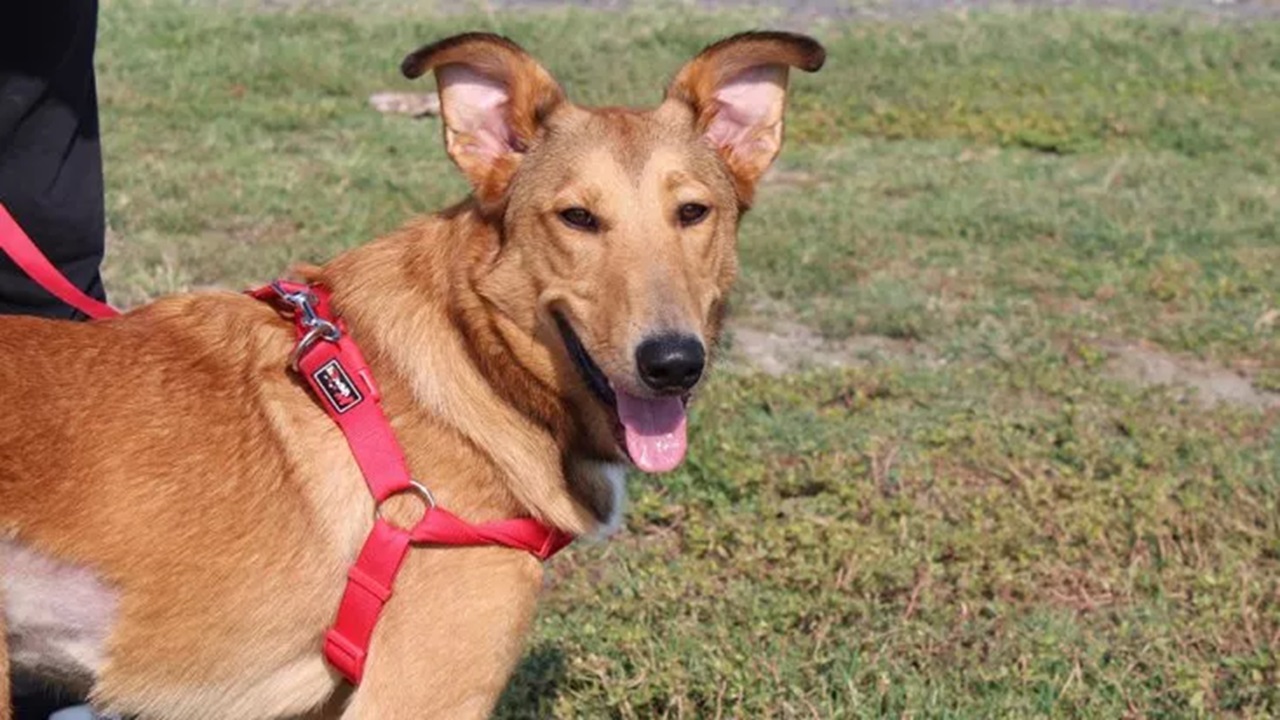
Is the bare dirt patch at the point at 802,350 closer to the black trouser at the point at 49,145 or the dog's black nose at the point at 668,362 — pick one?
the black trouser at the point at 49,145

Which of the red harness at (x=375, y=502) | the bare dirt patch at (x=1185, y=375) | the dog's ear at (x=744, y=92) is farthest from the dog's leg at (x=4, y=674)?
the bare dirt patch at (x=1185, y=375)

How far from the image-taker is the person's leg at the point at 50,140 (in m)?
4.23

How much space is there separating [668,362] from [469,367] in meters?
0.48

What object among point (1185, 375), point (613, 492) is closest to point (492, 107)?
point (613, 492)

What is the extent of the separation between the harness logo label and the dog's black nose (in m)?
0.63

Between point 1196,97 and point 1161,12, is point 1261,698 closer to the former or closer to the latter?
point 1196,97

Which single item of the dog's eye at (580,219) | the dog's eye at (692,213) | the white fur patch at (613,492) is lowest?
the white fur patch at (613,492)

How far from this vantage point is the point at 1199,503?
5.91 m

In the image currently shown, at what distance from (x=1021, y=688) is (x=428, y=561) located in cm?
205

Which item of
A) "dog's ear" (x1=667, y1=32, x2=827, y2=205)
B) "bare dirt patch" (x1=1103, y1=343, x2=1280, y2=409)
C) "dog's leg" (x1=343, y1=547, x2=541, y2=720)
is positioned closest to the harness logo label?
"dog's leg" (x1=343, y1=547, x2=541, y2=720)

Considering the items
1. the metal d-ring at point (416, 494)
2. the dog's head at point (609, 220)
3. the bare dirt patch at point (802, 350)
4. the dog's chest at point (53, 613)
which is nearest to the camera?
the dog's chest at point (53, 613)

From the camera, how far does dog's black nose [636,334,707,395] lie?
3576 millimetres

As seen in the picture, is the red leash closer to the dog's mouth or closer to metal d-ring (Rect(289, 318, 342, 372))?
metal d-ring (Rect(289, 318, 342, 372))

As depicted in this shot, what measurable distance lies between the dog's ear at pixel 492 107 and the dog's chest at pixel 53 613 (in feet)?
4.15
